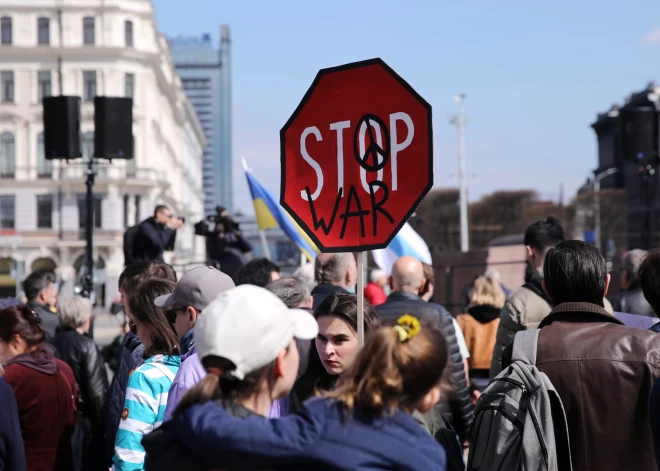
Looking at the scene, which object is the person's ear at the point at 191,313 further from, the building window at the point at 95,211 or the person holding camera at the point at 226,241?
the building window at the point at 95,211

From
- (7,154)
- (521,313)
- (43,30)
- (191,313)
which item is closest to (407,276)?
(521,313)

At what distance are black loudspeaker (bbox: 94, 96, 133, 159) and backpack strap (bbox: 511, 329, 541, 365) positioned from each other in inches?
355

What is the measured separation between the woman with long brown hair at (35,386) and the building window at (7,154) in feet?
240

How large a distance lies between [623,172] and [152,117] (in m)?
42.8

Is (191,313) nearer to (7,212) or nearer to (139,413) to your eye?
(139,413)

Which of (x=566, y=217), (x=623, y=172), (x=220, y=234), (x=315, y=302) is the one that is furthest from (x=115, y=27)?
(x=315, y=302)

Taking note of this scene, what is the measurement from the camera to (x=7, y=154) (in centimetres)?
7562

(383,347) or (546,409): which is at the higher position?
(383,347)

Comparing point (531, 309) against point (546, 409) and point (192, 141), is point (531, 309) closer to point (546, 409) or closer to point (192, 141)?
point (546, 409)

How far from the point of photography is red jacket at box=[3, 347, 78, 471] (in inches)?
217

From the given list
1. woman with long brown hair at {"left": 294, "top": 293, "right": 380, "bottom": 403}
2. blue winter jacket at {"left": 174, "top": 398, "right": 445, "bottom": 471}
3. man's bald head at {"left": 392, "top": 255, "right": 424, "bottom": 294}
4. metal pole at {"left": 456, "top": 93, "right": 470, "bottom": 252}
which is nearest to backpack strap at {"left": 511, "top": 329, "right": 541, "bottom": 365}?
woman with long brown hair at {"left": 294, "top": 293, "right": 380, "bottom": 403}

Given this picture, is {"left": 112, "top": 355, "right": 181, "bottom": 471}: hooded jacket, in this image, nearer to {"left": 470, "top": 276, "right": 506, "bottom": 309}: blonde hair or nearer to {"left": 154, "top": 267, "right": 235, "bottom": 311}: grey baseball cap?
{"left": 154, "top": 267, "right": 235, "bottom": 311}: grey baseball cap

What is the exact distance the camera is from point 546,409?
12.1 feet

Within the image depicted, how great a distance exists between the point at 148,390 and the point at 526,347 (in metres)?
1.55
